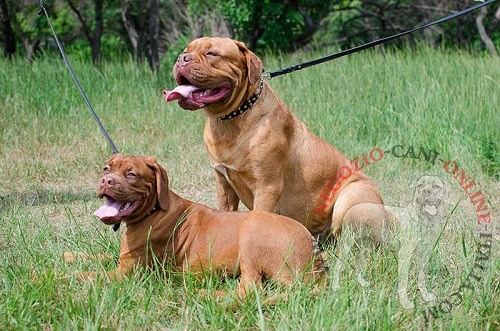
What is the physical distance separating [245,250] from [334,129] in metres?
4.21

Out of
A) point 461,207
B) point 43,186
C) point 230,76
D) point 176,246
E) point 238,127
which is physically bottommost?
point 461,207

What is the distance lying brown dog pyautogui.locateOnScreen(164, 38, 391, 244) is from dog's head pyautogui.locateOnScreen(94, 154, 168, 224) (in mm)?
495

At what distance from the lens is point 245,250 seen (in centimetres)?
352

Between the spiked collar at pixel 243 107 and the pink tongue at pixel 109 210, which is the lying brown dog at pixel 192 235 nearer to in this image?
the pink tongue at pixel 109 210

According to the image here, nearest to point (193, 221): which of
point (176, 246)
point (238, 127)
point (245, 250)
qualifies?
point (176, 246)

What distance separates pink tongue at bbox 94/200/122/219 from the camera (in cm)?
350

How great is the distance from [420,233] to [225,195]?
1317 mm

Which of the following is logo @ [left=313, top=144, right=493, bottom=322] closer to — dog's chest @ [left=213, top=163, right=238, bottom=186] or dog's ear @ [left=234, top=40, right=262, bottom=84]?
dog's chest @ [left=213, top=163, right=238, bottom=186]

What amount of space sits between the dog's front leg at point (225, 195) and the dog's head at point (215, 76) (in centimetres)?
50

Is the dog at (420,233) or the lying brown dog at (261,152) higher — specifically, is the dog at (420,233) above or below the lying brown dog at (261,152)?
below

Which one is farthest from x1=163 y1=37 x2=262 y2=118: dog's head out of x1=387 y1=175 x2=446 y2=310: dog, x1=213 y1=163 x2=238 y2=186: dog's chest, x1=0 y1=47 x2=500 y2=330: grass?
x1=387 y1=175 x2=446 y2=310: dog

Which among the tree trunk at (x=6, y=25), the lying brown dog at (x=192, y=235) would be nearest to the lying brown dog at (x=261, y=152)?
the lying brown dog at (x=192, y=235)

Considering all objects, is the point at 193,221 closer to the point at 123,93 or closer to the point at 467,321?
the point at 467,321

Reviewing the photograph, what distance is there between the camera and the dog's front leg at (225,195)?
4.39 m
